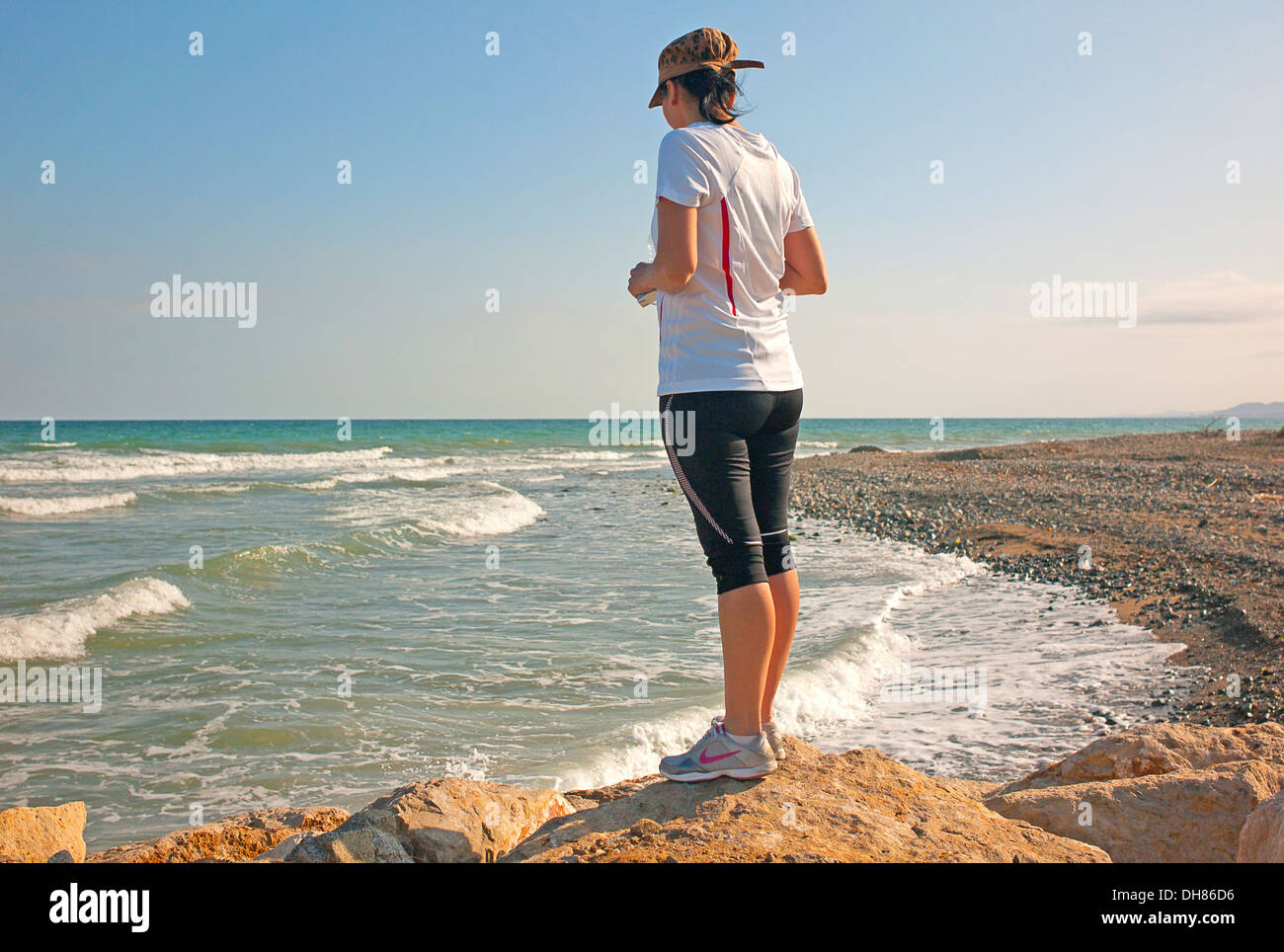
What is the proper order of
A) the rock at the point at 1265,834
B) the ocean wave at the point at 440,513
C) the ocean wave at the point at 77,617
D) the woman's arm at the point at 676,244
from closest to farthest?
the rock at the point at 1265,834 → the woman's arm at the point at 676,244 → the ocean wave at the point at 77,617 → the ocean wave at the point at 440,513

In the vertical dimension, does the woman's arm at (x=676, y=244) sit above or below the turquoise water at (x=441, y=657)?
above

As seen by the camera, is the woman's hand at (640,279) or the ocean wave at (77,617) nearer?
the woman's hand at (640,279)

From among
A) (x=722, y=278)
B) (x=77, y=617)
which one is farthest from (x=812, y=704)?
(x=77, y=617)

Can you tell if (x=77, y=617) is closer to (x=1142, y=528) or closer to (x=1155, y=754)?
(x=1155, y=754)

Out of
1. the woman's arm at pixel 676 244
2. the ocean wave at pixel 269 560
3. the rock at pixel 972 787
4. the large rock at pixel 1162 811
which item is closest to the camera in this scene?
the woman's arm at pixel 676 244

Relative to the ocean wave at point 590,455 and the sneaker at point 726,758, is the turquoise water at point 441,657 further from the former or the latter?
the ocean wave at point 590,455

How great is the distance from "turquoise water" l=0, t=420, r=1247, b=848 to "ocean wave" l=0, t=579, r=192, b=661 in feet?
0.09

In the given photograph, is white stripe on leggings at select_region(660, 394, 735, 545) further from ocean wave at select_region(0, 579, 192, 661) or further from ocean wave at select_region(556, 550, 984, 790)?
ocean wave at select_region(0, 579, 192, 661)

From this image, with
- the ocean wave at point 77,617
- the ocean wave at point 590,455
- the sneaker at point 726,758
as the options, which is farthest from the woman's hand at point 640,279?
the ocean wave at point 590,455

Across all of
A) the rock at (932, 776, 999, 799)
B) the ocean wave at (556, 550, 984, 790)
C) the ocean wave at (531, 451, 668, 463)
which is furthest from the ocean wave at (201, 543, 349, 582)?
the ocean wave at (531, 451, 668, 463)

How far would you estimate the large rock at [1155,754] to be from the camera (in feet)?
11.9

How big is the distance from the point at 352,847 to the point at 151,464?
116ft

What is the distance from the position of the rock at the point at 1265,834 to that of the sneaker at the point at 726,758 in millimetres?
1389
